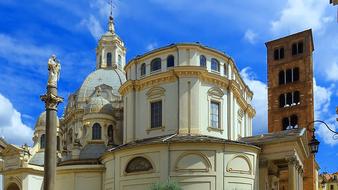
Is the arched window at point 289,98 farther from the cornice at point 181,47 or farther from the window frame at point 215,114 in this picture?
the window frame at point 215,114

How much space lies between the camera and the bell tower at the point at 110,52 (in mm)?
67875

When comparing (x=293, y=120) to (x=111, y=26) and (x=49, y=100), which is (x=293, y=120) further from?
A: (x=49, y=100)

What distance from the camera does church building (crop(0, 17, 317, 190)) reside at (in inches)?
1556

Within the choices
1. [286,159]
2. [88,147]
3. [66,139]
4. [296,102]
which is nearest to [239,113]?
[286,159]

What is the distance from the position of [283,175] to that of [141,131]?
16684 mm

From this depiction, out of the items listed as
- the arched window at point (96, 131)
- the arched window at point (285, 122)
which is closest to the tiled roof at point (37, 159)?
the arched window at point (96, 131)

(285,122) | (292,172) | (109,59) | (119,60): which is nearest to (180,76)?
(292,172)

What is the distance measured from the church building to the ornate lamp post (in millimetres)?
16585

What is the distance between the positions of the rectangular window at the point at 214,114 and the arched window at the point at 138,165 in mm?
6983

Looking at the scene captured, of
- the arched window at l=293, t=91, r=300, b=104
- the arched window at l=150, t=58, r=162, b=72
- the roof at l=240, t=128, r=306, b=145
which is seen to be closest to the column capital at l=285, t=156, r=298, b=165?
the roof at l=240, t=128, r=306, b=145

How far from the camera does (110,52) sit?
68.8 metres

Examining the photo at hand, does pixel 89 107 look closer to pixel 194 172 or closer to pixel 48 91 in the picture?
pixel 194 172

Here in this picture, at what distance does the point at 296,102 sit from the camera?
64.6 m

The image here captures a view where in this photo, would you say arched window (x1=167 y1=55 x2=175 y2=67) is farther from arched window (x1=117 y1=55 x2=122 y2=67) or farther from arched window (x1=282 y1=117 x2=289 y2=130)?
arched window (x1=282 y1=117 x2=289 y2=130)
